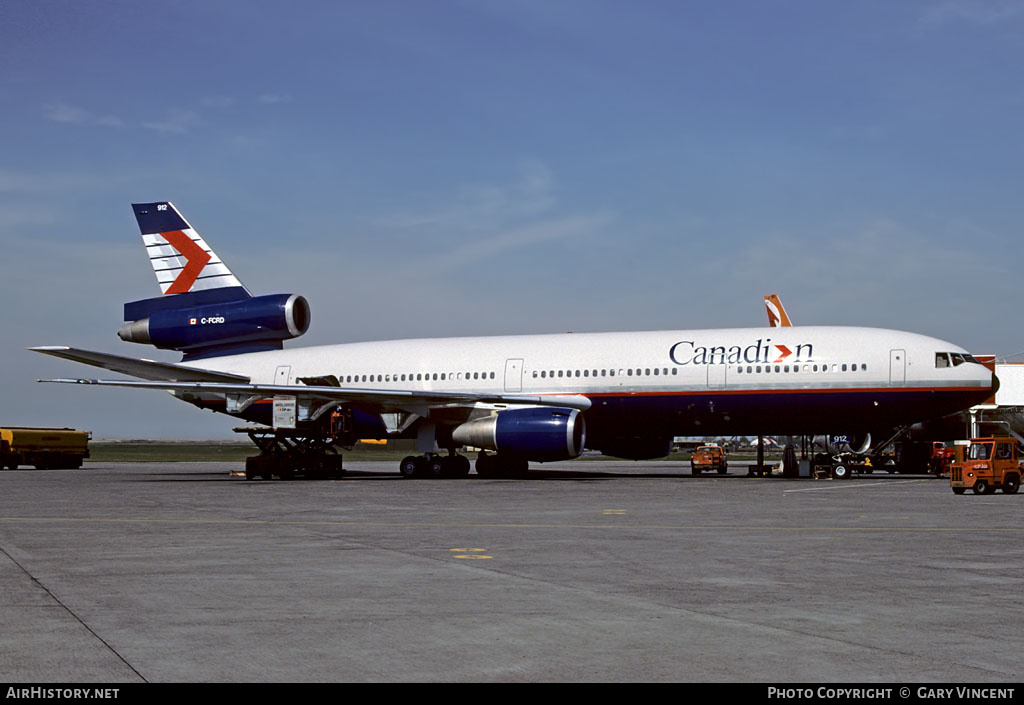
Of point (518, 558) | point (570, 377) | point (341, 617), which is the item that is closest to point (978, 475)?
point (570, 377)

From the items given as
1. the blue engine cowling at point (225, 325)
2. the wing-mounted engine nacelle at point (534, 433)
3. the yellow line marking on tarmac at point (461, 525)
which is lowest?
the yellow line marking on tarmac at point (461, 525)

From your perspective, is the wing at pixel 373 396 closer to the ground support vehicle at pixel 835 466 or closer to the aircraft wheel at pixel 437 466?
the aircraft wheel at pixel 437 466

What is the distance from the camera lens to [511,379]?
3578cm

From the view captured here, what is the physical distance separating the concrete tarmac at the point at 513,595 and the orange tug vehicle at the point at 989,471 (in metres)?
5.97

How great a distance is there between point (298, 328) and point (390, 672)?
34.4 m

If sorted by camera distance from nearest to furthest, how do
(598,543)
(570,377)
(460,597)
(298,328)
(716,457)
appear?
(460,597) < (598,543) < (570,377) < (298,328) < (716,457)

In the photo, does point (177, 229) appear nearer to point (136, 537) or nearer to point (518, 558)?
point (136, 537)

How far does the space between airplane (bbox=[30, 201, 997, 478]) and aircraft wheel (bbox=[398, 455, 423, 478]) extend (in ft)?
0.34

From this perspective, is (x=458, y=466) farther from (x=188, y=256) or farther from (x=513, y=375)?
(x=188, y=256)

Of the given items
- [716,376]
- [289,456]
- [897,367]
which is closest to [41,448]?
[289,456]

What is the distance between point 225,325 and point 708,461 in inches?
800

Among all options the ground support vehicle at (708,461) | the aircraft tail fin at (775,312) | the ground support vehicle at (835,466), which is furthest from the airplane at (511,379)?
the aircraft tail fin at (775,312)

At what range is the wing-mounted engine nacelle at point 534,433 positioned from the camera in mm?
31672

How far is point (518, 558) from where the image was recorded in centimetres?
1282
